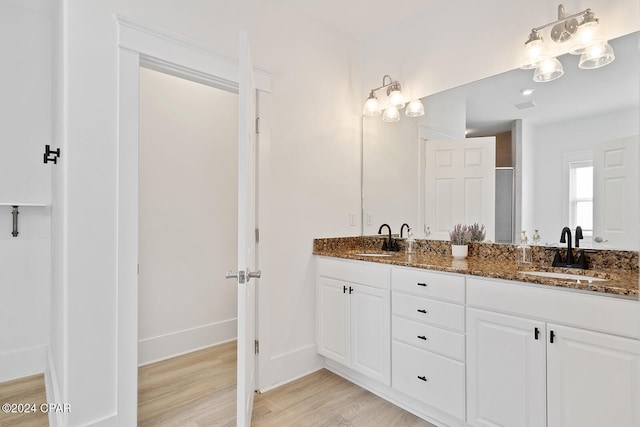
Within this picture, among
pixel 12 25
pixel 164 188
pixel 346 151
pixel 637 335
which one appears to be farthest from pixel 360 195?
pixel 12 25

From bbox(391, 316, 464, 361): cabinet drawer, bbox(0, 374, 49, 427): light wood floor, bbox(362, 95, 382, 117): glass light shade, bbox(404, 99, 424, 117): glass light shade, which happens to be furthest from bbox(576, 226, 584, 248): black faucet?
bbox(0, 374, 49, 427): light wood floor

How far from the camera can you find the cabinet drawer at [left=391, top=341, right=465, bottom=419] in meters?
1.73

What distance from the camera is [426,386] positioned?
187cm

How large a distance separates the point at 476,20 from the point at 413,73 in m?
0.53

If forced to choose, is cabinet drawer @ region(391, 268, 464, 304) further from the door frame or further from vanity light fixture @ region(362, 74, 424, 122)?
the door frame

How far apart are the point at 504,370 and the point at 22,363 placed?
3173 mm

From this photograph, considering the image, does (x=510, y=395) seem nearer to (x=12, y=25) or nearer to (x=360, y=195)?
(x=360, y=195)

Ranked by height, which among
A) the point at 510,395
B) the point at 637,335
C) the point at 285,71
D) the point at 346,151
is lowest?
the point at 510,395

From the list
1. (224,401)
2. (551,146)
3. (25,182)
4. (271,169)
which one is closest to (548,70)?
(551,146)

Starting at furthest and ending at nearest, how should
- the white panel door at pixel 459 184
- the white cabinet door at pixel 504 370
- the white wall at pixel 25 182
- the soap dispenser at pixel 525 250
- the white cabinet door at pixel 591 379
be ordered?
the white wall at pixel 25 182, the white panel door at pixel 459 184, the soap dispenser at pixel 525 250, the white cabinet door at pixel 504 370, the white cabinet door at pixel 591 379

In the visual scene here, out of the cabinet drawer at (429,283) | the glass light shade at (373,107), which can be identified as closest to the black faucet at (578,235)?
the cabinet drawer at (429,283)

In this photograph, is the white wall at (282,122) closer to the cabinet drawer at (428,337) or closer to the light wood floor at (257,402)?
the light wood floor at (257,402)

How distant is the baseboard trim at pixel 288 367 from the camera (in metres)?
2.29

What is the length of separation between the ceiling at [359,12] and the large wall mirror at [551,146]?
0.70m
